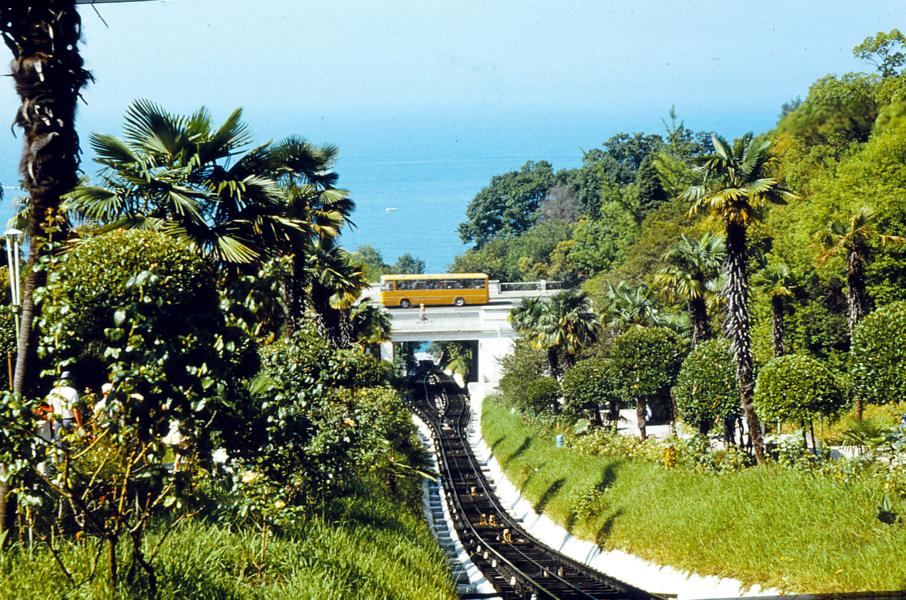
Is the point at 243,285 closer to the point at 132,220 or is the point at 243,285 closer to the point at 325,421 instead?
the point at 132,220

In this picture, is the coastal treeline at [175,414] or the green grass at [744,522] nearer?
the coastal treeline at [175,414]

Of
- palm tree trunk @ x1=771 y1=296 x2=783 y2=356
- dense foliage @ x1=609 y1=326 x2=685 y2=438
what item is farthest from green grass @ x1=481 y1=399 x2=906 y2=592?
palm tree trunk @ x1=771 y1=296 x2=783 y2=356

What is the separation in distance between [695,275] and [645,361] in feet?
14.2

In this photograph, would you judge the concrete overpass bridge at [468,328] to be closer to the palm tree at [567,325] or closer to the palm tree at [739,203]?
the palm tree at [567,325]

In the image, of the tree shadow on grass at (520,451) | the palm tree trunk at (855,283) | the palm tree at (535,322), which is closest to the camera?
the palm tree trunk at (855,283)

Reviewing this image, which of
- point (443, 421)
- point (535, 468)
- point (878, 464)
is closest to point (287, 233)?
point (878, 464)

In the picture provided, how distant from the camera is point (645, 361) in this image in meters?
25.8

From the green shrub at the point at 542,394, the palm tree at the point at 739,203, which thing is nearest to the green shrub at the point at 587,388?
the green shrub at the point at 542,394

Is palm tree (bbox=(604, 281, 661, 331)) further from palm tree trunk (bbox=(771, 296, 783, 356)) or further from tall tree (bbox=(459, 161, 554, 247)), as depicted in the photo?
tall tree (bbox=(459, 161, 554, 247))

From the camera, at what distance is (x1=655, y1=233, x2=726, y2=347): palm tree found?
93.1 feet

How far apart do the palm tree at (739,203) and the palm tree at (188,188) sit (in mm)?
12134

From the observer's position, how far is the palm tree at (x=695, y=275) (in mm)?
28391

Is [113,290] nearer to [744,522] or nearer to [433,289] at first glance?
[744,522]

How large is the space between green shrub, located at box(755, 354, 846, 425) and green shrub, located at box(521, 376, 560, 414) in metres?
16.5
